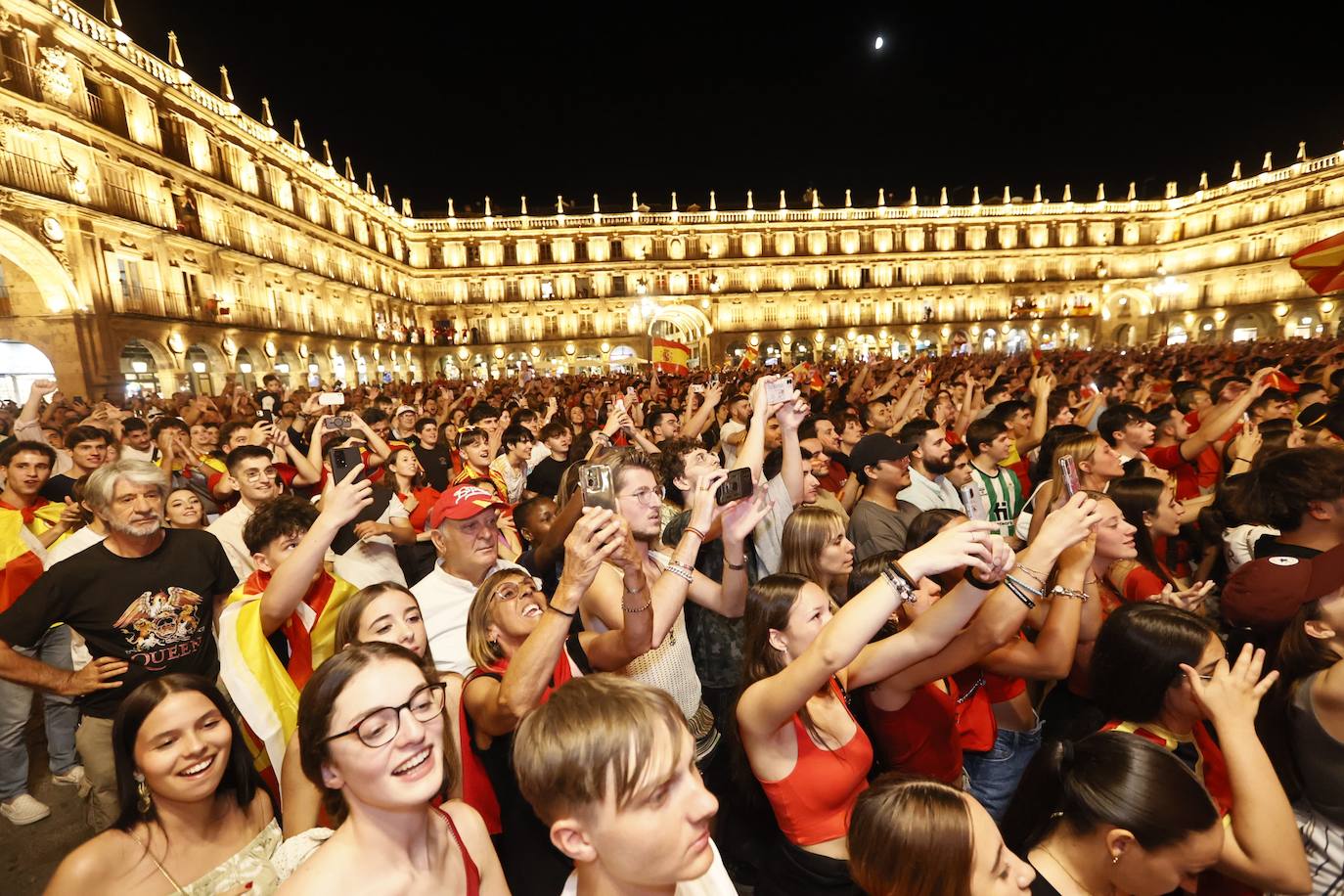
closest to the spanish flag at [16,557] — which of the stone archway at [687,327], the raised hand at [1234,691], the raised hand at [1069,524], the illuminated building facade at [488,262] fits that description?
the raised hand at [1069,524]

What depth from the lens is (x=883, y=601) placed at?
1840 millimetres

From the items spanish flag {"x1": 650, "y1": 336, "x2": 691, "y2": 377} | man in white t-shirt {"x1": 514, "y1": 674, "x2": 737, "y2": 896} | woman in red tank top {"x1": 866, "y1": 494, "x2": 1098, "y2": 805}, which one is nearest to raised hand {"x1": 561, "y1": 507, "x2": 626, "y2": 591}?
man in white t-shirt {"x1": 514, "y1": 674, "x2": 737, "y2": 896}

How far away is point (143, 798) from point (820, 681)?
87.3 inches

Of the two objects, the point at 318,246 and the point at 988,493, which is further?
the point at 318,246

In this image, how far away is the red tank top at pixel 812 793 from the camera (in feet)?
6.78

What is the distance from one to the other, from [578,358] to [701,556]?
48.4m

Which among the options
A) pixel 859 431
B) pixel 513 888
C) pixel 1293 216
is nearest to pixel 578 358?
pixel 859 431

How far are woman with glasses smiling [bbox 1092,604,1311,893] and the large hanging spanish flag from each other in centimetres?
846

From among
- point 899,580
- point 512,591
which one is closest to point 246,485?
point 512,591

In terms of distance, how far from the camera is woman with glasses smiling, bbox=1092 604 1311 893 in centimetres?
181

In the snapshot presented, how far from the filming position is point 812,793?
2.07 meters

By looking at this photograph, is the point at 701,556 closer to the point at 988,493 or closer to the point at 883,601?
the point at 883,601

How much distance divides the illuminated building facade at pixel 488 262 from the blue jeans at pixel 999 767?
2423cm

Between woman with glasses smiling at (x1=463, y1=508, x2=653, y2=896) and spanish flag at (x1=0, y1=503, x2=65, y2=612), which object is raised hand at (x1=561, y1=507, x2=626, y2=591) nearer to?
woman with glasses smiling at (x1=463, y1=508, x2=653, y2=896)
